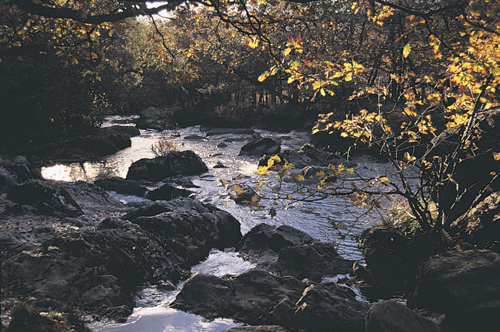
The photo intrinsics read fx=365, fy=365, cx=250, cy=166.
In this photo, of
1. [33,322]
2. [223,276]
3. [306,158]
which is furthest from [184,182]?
[33,322]

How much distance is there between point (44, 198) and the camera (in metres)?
7.10

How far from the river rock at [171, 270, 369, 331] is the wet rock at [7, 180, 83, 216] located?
11.8ft

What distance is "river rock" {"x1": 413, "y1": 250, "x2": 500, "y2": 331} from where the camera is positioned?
408 cm

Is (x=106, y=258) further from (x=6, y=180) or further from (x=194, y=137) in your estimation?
(x=194, y=137)

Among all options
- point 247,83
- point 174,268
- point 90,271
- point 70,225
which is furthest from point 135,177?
point 247,83

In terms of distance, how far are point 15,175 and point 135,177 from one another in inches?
161

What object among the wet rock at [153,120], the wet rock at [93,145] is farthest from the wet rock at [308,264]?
the wet rock at [153,120]

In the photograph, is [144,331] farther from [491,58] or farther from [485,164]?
[485,164]

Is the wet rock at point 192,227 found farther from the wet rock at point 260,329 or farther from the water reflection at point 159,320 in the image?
the wet rock at point 260,329

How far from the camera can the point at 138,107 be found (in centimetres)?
3172

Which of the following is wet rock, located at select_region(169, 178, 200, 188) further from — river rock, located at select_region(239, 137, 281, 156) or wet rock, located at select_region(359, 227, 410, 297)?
wet rock, located at select_region(359, 227, 410, 297)

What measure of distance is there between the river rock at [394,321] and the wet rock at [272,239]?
9.92 feet

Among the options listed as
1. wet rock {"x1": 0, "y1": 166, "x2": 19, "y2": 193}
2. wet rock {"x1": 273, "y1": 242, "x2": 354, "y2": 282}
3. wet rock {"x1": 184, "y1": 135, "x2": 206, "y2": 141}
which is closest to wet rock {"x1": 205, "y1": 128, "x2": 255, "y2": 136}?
wet rock {"x1": 184, "y1": 135, "x2": 206, "y2": 141}

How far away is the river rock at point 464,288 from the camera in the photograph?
4.08 m
